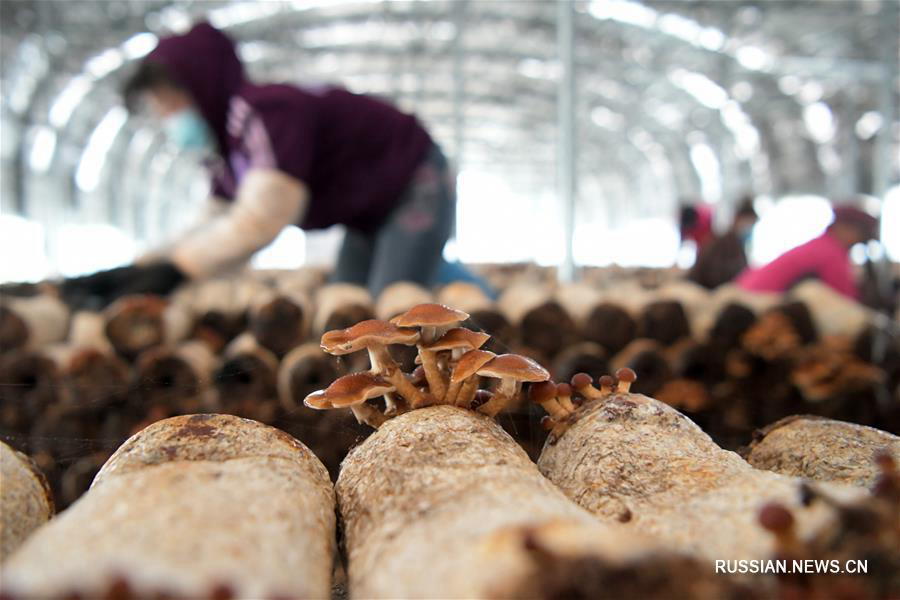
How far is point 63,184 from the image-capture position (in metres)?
14.7

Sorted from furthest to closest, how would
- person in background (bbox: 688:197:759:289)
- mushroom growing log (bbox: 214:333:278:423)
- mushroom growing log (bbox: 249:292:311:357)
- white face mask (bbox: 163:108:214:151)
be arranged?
person in background (bbox: 688:197:759:289), white face mask (bbox: 163:108:214:151), mushroom growing log (bbox: 249:292:311:357), mushroom growing log (bbox: 214:333:278:423)

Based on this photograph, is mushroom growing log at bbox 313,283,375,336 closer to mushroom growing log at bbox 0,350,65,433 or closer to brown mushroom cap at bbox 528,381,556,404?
mushroom growing log at bbox 0,350,65,433

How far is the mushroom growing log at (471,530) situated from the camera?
0.49 m

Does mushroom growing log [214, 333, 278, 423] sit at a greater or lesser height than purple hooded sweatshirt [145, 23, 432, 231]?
lesser

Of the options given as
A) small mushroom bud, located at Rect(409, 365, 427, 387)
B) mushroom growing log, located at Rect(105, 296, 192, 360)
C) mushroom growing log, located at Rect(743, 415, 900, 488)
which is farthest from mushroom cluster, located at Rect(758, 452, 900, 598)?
mushroom growing log, located at Rect(105, 296, 192, 360)

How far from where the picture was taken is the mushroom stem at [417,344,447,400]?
90cm

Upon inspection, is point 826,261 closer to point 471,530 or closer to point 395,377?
point 395,377

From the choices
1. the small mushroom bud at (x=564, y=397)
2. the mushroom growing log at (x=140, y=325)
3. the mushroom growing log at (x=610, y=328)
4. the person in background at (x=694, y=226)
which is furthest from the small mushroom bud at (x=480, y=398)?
the person in background at (x=694, y=226)

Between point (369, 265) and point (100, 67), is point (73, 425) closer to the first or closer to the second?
point (369, 265)

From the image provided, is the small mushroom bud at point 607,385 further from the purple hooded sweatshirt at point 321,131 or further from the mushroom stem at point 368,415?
the purple hooded sweatshirt at point 321,131

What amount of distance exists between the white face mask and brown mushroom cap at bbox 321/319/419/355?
2.42 meters

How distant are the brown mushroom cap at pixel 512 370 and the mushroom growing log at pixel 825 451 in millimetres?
379

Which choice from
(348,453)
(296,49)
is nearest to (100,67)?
(296,49)

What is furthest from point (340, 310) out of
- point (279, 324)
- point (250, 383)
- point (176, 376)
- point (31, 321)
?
point (31, 321)
